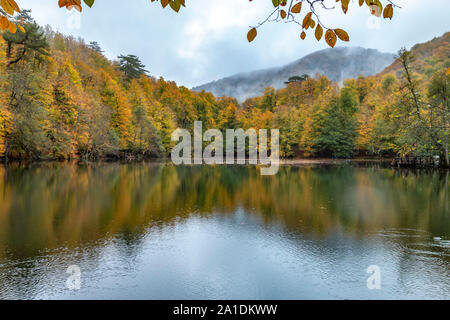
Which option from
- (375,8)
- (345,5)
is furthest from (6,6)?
(375,8)

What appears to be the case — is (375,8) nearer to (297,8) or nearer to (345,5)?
(345,5)

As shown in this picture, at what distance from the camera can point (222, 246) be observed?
241 inches

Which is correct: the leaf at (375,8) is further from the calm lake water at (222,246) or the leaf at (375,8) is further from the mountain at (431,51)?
the mountain at (431,51)

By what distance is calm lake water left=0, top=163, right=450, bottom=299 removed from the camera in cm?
417

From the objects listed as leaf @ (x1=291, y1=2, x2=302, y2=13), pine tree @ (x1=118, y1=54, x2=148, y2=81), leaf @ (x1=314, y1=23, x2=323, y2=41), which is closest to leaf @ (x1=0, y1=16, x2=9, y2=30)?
leaf @ (x1=291, y1=2, x2=302, y2=13)

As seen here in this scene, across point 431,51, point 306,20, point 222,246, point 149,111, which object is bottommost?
point 222,246

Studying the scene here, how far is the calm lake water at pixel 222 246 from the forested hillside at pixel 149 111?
906 cm

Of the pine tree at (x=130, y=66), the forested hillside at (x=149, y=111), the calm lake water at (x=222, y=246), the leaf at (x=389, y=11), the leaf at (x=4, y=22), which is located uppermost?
the pine tree at (x=130, y=66)

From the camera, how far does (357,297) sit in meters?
3.94

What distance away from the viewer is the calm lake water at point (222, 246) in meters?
4.17

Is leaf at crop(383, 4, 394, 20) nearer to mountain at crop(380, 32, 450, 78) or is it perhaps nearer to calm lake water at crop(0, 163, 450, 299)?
calm lake water at crop(0, 163, 450, 299)

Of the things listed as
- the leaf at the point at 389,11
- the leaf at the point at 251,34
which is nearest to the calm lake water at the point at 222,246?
the leaf at the point at 251,34

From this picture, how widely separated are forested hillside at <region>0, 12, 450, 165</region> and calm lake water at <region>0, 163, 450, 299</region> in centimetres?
906

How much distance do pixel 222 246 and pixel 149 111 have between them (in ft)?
150
